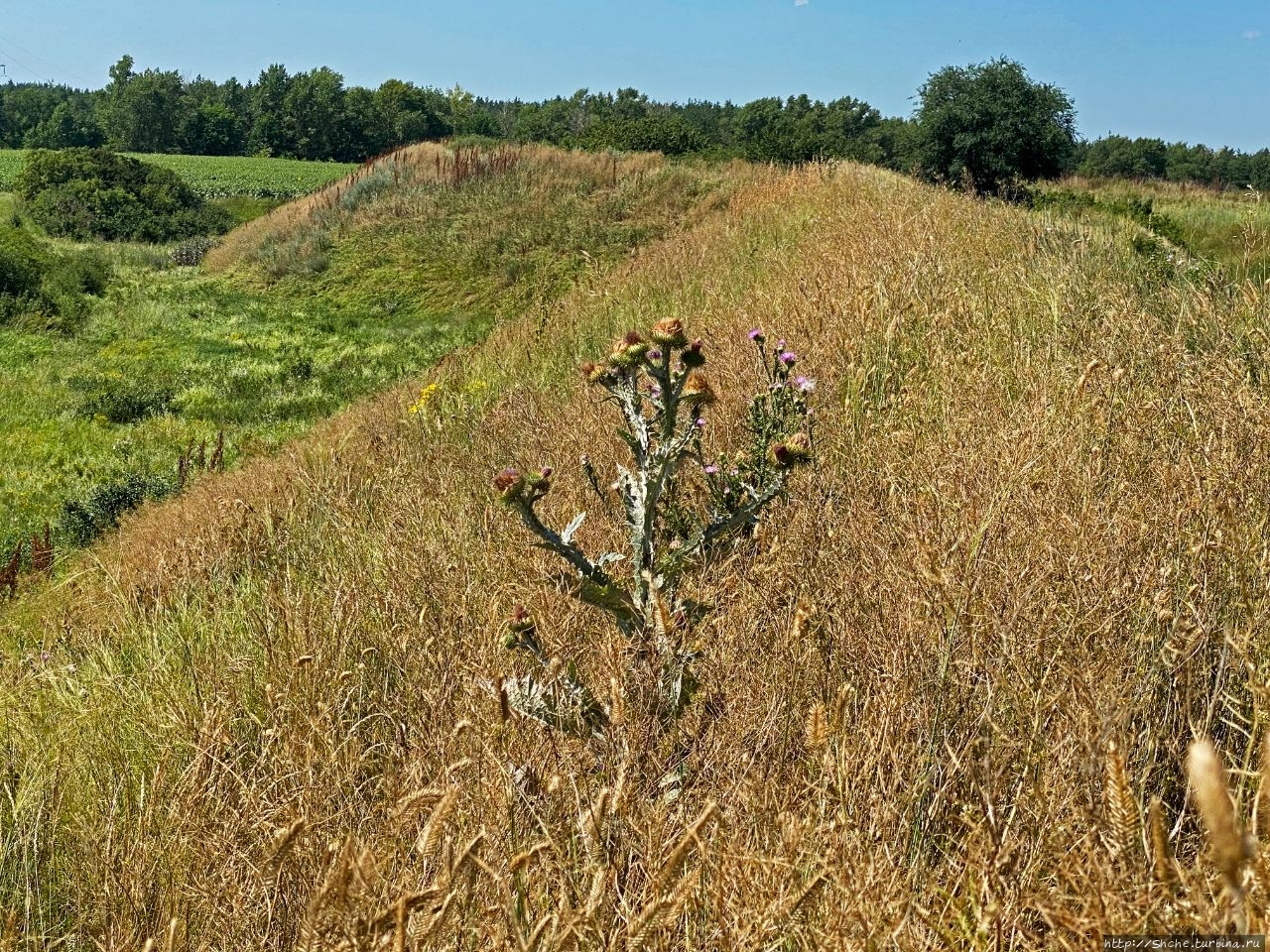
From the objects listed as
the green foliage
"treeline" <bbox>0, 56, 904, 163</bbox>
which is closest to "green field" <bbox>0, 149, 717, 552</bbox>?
the green foliage

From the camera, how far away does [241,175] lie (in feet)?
184

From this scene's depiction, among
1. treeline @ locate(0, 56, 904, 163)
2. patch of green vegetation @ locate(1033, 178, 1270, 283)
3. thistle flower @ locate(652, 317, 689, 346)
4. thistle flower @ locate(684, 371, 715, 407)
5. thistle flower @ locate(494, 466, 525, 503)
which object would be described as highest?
treeline @ locate(0, 56, 904, 163)

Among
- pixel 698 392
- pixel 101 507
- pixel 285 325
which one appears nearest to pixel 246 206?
pixel 285 325

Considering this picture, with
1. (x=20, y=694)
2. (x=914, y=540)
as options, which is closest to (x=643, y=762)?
(x=914, y=540)

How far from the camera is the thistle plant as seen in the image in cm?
193

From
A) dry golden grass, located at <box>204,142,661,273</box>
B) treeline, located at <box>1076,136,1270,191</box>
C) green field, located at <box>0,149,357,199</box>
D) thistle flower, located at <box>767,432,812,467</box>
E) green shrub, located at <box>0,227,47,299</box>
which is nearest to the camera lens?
thistle flower, located at <box>767,432,812,467</box>

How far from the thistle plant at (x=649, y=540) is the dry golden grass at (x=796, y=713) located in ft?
0.30

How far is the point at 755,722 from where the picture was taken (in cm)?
185

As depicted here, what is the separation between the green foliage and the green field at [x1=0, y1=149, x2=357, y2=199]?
2887cm

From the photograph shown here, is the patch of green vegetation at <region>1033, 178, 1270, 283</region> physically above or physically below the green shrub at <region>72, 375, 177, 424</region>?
above

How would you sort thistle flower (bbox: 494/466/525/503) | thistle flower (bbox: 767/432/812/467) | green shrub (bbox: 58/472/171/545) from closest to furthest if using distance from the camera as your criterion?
thistle flower (bbox: 494/466/525/503) < thistle flower (bbox: 767/432/812/467) < green shrub (bbox: 58/472/171/545)

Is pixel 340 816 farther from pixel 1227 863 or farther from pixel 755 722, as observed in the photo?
pixel 1227 863

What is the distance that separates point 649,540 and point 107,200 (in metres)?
32.4

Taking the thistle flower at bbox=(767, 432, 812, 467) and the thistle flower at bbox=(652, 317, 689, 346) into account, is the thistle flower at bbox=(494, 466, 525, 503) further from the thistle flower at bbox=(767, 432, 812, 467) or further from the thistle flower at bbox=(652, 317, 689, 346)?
the thistle flower at bbox=(767, 432, 812, 467)
